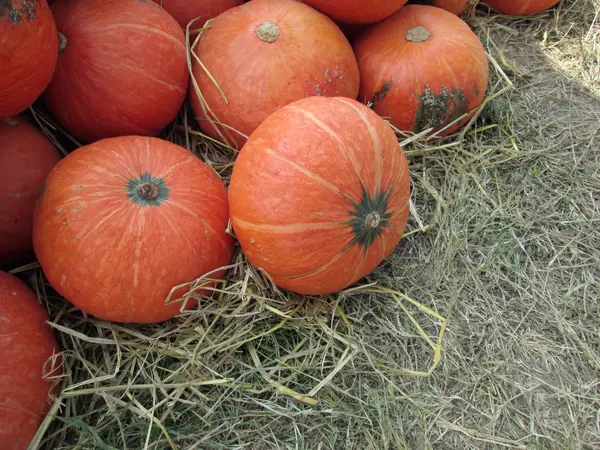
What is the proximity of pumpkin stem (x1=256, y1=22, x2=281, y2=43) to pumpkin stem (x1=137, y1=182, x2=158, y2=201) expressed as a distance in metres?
0.87

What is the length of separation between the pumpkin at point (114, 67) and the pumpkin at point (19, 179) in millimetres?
205

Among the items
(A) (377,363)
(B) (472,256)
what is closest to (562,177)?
(B) (472,256)

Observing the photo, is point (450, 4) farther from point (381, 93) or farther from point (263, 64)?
point (263, 64)

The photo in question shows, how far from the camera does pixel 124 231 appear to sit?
5.85 ft

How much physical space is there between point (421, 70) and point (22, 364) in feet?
7.01

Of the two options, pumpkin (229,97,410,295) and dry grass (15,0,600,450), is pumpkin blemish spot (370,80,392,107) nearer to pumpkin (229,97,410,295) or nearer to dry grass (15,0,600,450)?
dry grass (15,0,600,450)

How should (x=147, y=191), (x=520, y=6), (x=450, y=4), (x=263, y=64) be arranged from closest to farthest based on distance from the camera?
(x=147, y=191)
(x=263, y=64)
(x=450, y=4)
(x=520, y=6)

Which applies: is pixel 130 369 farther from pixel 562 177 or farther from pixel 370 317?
pixel 562 177

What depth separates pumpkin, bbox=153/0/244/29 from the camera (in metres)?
2.53

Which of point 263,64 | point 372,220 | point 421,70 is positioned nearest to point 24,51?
point 263,64

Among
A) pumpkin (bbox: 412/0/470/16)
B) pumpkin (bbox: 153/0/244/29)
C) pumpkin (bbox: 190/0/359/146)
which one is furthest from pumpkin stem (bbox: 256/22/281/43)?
pumpkin (bbox: 412/0/470/16)

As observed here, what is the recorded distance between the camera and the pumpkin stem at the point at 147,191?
1.83m

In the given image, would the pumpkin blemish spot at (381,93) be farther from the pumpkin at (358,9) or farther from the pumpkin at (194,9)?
the pumpkin at (194,9)

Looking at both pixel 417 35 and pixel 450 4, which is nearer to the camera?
pixel 417 35
